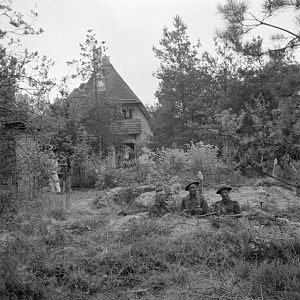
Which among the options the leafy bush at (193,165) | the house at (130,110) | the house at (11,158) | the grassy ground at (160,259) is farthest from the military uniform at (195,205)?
the house at (130,110)

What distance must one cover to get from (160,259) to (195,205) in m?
2.76

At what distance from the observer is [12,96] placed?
493 centimetres

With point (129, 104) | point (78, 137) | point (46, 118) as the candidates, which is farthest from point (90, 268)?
point (129, 104)

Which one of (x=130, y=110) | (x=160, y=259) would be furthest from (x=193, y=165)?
(x=130, y=110)

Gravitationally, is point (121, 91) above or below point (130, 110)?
above

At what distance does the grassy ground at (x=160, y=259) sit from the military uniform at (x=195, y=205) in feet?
2.69

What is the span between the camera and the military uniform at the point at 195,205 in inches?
299

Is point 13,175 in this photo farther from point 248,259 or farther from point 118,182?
point 118,182

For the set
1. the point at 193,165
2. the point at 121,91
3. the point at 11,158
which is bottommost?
the point at 193,165

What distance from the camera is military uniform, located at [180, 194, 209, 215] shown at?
7.60 meters

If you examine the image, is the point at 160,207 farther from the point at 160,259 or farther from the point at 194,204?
the point at 160,259

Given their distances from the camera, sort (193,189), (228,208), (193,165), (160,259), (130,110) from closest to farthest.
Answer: (160,259) → (228,208) → (193,189) → (193,165) → (130,110)

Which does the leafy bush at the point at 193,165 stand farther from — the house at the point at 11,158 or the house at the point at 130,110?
the house at the point at 130,110

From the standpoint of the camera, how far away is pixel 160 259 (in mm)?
5117
